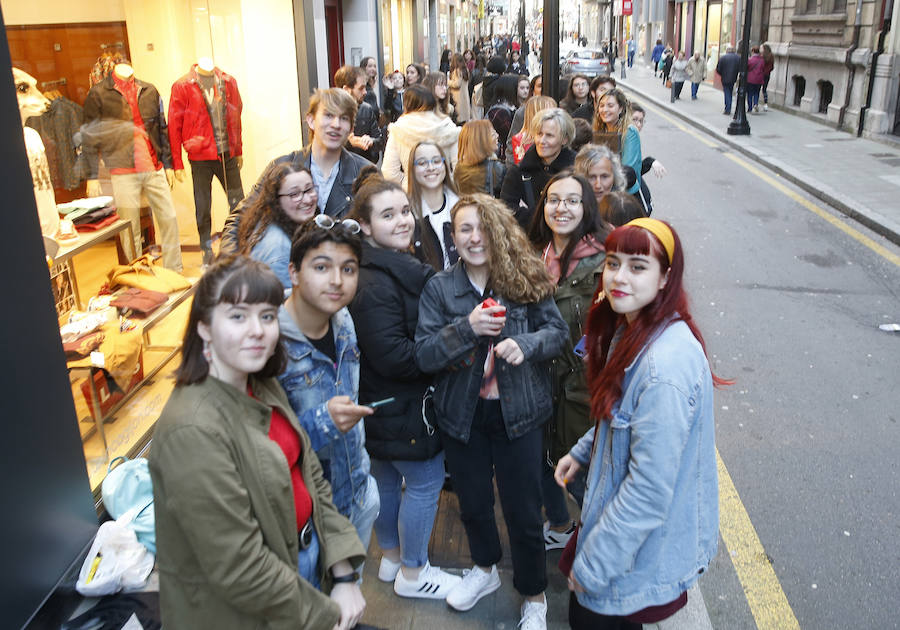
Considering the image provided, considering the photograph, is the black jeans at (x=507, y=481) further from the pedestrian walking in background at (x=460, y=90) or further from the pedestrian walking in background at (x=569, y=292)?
the pedestrian walking in background at (x=460, y=90)

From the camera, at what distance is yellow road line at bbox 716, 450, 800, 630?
11.9ft

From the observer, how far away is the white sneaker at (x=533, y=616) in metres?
3.41

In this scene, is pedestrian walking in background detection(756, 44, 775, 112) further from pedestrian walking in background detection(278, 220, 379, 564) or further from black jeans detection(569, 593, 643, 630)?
black jeans detection(569, 593, 643, 630)

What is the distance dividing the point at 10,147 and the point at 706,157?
52.3ft

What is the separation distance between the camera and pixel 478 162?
5824 mm

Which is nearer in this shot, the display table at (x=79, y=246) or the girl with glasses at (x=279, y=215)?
the girl with glasses at (x=279, y=215)

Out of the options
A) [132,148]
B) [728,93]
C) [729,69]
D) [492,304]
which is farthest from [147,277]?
[728,93]

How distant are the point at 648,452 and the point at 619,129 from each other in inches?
205

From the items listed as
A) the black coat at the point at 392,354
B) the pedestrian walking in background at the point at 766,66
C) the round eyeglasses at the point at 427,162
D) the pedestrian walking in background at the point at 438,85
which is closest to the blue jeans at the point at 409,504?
the black coat at the point at 392,354

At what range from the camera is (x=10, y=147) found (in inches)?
126

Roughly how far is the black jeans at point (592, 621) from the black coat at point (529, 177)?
3170 millimetres

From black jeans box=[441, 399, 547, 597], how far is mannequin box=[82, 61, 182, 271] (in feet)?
12.2

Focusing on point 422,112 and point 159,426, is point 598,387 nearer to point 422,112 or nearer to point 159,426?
point 159,426

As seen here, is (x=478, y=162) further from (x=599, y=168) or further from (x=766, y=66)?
(x=766, y=66)
